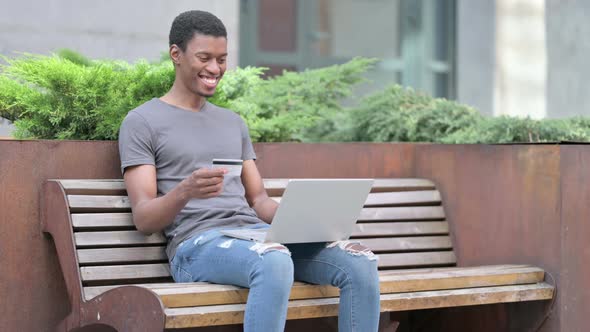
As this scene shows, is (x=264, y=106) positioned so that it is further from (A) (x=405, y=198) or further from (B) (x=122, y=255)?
(B) (x=122, y=255)

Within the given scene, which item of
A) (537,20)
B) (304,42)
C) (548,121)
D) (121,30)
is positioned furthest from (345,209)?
(537,20)

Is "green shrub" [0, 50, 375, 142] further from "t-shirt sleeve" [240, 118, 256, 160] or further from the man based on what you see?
"t-shirt sleeve" [240, 118, 256, 160]

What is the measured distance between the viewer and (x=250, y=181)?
4602 millimetres

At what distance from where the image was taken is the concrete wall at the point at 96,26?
279 inches

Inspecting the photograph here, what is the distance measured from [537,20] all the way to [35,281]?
7.78 m

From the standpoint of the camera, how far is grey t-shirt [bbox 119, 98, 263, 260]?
4258 mm

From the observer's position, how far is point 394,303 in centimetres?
431

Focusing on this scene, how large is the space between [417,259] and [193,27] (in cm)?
161

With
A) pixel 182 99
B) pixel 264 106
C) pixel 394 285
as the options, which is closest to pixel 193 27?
pixel 182 99

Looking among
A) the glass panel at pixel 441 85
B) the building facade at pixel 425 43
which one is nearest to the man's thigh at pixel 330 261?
the building facade at pixel 425 43

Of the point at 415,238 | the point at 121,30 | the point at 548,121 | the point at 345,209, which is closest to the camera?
the point at 345,209

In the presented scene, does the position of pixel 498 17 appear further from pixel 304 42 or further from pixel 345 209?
pixel 345 209

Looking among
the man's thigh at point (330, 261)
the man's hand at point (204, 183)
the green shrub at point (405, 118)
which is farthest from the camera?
the green shrub at point (405, 118)

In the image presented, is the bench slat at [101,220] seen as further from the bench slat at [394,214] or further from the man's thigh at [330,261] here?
the man's thigh at [330,261]
